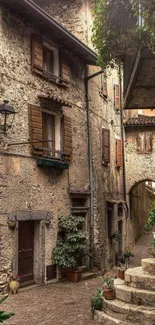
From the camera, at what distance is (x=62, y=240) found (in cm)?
1237

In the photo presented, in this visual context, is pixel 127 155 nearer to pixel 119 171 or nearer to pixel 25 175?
pixel 119 171

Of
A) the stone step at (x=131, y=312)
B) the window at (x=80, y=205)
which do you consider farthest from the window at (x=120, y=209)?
the stone step at (x=131, y=312)

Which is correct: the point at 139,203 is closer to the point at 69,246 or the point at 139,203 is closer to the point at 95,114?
the point at 95,114

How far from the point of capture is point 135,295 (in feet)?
24.5

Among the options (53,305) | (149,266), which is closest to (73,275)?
(53,305)

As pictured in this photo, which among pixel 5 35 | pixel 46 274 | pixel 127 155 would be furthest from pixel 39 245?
pixel 127 155

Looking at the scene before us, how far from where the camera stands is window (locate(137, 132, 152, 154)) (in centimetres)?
2067

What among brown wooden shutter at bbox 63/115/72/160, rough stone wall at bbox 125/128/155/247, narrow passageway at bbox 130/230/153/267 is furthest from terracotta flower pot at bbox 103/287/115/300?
rough stone wall at bbox 125/128/155/247

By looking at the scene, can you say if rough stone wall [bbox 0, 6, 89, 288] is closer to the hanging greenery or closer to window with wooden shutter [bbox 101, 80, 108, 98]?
window with wooden shutter [bbox 101, 80, 108, 98]

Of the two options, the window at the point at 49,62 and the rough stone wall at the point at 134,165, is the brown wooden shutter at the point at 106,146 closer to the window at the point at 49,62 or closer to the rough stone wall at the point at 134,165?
the window at the point at 49,62

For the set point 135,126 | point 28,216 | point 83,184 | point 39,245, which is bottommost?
point 39,245

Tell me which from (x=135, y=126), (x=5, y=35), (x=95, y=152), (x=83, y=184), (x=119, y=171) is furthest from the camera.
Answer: (x=135, y=126)

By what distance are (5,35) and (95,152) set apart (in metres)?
5.86

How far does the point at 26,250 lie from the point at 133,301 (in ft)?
15.1
